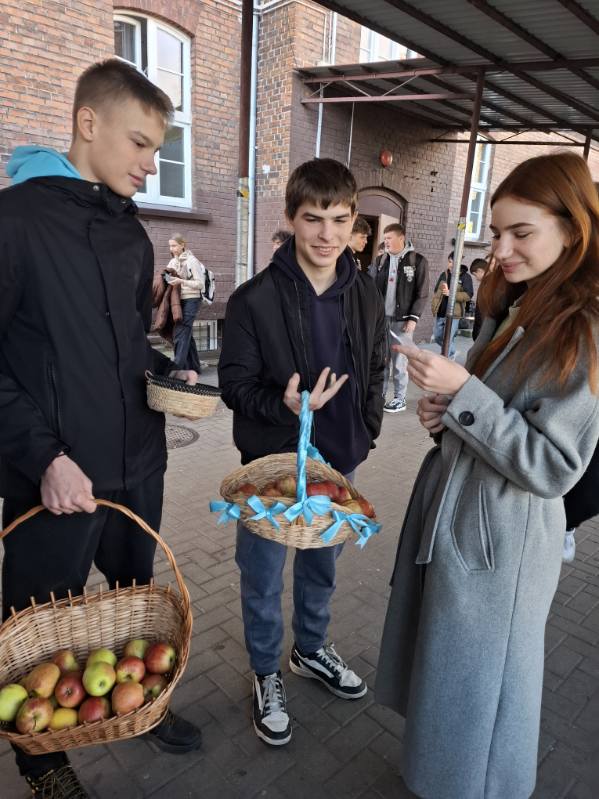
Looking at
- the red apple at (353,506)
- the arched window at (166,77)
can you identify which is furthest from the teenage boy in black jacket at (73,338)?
the arched window at (166,77)

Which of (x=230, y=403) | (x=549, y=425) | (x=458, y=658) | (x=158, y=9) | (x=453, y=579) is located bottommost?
(x=458, y=658)

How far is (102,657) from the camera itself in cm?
177

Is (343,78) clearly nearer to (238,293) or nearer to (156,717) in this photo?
(238,293)

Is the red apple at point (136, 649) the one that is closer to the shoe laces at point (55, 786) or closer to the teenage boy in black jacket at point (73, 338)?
the teenage boy in black jacket at point (73, 338)

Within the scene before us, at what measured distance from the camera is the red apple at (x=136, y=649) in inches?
71.6

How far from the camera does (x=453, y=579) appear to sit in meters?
1.57

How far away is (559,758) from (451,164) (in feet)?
37.1

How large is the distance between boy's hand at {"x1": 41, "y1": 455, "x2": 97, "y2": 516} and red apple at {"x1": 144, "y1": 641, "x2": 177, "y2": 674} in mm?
529

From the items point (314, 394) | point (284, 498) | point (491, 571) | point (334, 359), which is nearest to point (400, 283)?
point (334, 359)

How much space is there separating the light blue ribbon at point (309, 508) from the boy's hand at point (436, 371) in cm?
46

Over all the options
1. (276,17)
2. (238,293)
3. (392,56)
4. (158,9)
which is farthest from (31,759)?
(392,56)

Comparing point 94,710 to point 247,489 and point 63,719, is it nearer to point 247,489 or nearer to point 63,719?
point 63,719

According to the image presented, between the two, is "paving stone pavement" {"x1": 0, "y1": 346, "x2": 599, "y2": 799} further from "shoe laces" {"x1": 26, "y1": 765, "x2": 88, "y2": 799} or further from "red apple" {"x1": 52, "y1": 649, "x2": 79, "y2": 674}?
"red apple" {"x1": 52, "y1": 649, "x2": 79, "y2": 674}

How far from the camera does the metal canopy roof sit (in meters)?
5.87
